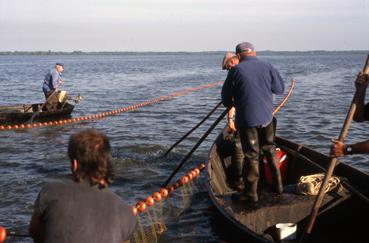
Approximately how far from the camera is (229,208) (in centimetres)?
656

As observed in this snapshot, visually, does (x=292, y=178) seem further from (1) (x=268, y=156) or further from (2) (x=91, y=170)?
(2) (x=91, y=170)

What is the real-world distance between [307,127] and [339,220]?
11.6 meters

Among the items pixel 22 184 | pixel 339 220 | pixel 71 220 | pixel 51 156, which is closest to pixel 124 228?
pixel 71 220

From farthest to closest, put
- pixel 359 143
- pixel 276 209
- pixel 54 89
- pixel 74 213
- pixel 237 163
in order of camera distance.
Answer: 1. pixel 54 89
2. pixel 237 163
3. pixel 276 209
4. pixel 359 143
5. pixel 74 213

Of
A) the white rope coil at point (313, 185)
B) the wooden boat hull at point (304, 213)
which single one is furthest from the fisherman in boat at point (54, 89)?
the white rope coil at point (313, 185)

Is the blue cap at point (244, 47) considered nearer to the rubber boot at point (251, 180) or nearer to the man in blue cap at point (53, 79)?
the rubber boot at point (251, 180)

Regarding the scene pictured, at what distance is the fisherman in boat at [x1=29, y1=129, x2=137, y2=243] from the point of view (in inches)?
116

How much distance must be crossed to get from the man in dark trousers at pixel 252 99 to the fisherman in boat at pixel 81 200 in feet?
11.5

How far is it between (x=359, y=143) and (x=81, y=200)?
9.83 feet

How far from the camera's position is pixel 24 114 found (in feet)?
57.6

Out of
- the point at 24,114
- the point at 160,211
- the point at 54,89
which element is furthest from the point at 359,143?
the point at 54,89

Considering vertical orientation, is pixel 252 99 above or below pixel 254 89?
below

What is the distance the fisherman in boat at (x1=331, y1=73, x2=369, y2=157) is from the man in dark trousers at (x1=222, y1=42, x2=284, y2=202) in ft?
5.41

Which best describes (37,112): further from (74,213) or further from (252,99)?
(74,213)
